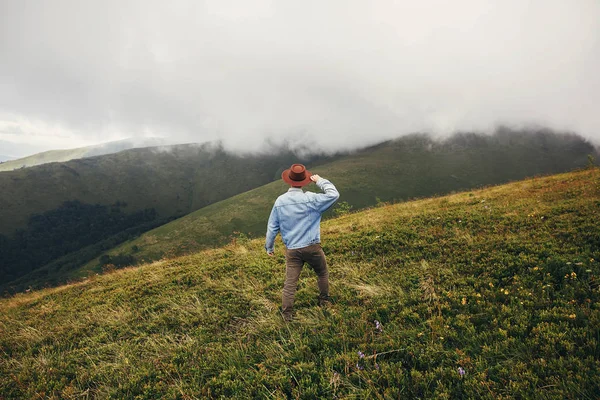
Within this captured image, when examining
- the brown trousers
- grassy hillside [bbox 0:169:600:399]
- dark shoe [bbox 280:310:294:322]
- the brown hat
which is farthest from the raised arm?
dark shoe [bbox 280:310:294:322]

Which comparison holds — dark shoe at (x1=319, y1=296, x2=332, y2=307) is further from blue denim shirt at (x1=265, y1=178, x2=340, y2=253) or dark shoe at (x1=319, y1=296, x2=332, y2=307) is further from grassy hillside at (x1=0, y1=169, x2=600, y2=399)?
blue denim shirt at (x1=265, y1=178, x2=340, y2=253)

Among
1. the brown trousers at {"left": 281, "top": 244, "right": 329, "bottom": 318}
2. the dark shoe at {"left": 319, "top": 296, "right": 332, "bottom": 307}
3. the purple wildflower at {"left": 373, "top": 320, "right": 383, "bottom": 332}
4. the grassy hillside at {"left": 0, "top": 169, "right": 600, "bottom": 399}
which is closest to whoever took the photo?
the grassy hillside at {"left": 0, "top": 169, "right": 600, "bottom": 399}

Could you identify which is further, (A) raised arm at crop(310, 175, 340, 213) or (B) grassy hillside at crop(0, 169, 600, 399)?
(A) raised arm at crop(310, 175, 340, 213)

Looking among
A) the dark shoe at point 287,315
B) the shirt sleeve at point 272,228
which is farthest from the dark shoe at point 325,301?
the shirt sleeve at point 272,228

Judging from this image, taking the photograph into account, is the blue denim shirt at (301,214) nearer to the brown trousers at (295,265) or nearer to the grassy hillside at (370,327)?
the brown trousers at (295,265)

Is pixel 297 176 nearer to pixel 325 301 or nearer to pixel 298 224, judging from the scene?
pixel 298 224

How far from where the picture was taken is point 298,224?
268 inches

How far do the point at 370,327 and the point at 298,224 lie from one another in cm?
290

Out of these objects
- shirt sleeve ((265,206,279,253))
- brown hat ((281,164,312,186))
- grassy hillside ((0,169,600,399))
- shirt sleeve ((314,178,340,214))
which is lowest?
grassy hillside ((0,169,600,399))

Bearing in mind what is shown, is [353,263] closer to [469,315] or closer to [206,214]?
[469,315]

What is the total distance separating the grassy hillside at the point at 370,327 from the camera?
464 cm

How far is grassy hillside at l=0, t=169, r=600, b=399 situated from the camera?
464 cm

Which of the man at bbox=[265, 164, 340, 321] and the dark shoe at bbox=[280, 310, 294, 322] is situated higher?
the man at bbox=[265, 164, 340, 321]

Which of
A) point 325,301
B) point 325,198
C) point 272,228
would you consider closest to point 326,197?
point 325,198
